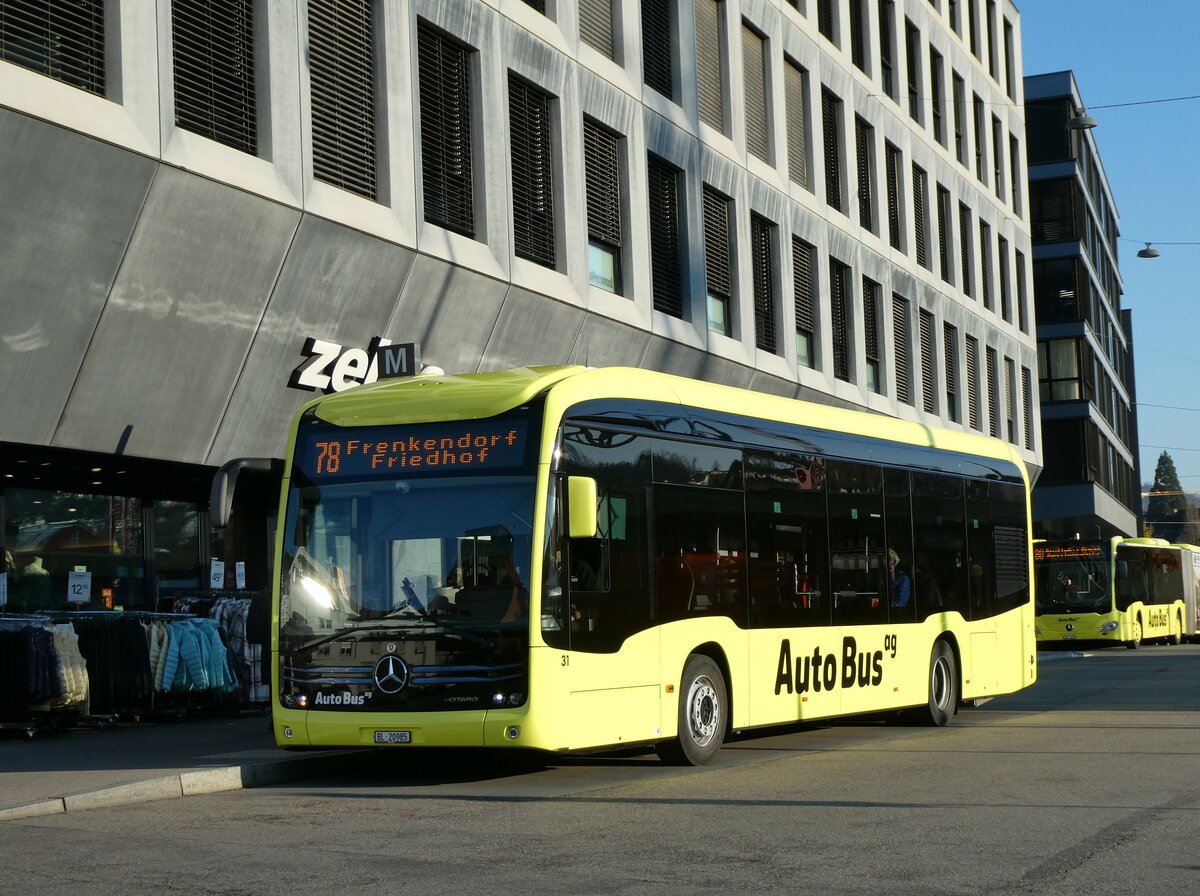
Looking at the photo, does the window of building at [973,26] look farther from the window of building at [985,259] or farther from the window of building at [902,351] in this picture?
the window of building at [902,351]

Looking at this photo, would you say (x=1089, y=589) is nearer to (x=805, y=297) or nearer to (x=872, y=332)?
(x=872, y=332)

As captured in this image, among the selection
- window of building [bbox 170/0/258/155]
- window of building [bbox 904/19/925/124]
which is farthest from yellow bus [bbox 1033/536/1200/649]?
window of building [bbox 170/0/258/155]

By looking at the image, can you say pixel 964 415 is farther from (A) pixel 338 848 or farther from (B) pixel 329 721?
(A) pixel 338 848

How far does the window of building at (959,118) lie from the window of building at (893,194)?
632cm

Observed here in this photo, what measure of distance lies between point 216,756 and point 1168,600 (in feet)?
120

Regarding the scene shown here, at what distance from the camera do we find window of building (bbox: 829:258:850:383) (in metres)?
33.6

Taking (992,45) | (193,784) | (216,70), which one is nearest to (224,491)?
(193,784)

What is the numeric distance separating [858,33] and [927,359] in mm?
7973

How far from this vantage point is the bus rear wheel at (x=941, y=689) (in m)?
17.0

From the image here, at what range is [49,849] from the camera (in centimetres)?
877

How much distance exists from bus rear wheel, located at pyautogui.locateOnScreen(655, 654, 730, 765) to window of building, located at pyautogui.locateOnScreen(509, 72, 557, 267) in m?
10.0

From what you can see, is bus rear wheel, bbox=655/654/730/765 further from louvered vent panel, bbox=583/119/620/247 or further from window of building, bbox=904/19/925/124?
window of building, bbox=904/19/925/124

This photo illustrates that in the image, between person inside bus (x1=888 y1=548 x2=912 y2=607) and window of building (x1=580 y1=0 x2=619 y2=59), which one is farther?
window of building (x1=580 y1=0 x2=619 y2=59)

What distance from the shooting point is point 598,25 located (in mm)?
24734
